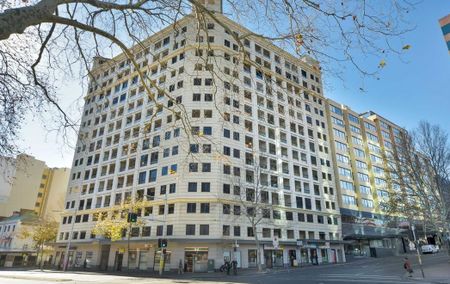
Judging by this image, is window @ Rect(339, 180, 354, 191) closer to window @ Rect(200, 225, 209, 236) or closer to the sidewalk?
window @ Rect(200, 225, 209, 236)

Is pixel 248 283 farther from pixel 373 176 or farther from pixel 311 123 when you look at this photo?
pixel 373 176

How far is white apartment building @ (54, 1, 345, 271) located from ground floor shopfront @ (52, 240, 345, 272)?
13 centimetres

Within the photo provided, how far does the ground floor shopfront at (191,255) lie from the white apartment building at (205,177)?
0.13 m

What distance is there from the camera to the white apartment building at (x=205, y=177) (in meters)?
35.2

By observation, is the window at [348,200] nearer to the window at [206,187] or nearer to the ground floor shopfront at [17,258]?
the window at [206,187]

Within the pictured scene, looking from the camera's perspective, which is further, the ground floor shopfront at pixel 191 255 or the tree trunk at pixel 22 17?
the ground floor shopfront at pixel 191 255

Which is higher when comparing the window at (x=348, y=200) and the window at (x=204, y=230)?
the window at (x=348, y=200)

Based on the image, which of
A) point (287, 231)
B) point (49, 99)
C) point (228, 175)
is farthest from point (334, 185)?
point (49, 99)

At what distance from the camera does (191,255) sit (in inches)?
1359

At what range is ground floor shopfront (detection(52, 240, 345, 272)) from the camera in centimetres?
3412

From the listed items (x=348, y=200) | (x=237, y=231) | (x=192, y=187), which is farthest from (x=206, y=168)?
(x=348, y=200)

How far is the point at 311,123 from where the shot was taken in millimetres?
53281

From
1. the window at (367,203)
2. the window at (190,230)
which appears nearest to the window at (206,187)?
the window at (190,230)

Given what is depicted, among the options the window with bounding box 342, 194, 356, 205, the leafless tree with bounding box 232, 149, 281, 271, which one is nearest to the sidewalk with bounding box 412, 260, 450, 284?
the leafless tree with bounding box 232, 149, 281, 271
